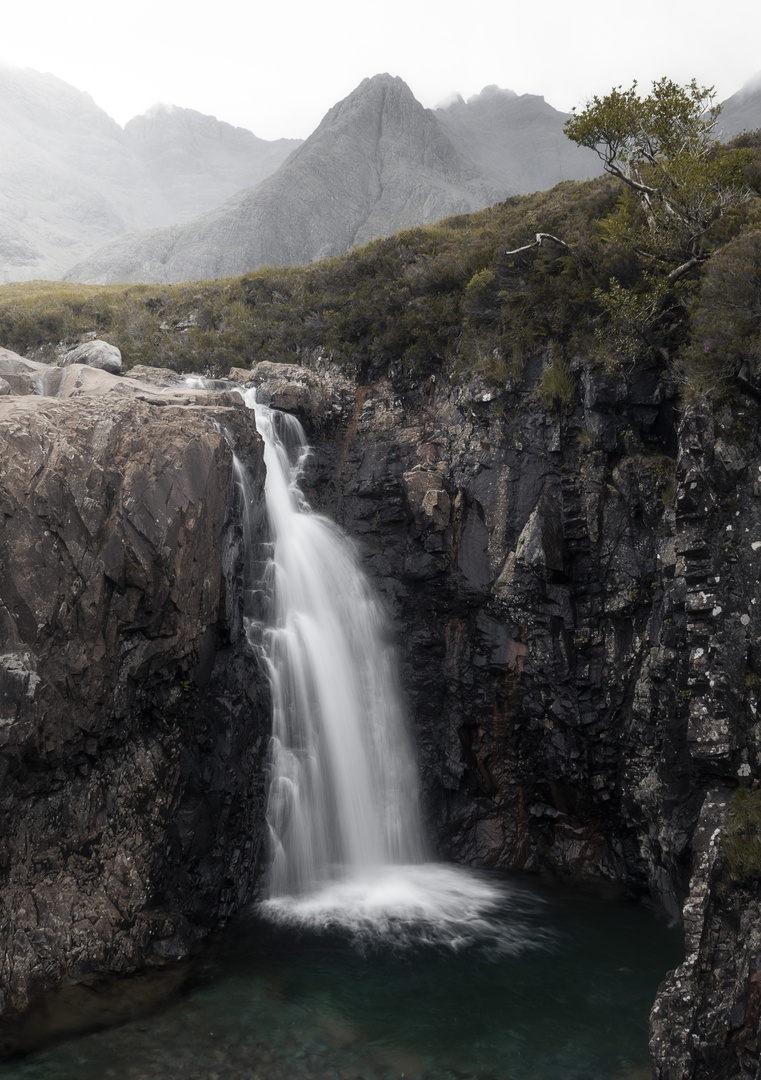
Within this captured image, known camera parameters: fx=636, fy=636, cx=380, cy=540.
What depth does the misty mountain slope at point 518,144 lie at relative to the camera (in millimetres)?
78838

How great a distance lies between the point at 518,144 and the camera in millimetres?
85750

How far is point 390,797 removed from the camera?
49.5ft

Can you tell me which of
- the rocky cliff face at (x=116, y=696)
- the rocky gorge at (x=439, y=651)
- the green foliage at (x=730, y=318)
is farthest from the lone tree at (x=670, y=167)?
the rocky cliff face at (x=116, y=696)

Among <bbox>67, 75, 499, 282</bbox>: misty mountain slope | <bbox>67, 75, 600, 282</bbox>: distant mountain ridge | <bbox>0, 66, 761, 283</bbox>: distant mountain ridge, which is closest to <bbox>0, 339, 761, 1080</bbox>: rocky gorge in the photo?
<bbox>67, 75, 499, 282</bbox>: misty mountain slope

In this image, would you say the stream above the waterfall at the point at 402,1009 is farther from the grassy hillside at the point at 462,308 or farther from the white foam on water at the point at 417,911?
the grassy hillside at the point at 462,308

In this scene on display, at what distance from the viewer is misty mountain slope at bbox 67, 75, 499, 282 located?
185 ft

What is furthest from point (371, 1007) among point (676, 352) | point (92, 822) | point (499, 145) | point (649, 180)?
point (499, 145)

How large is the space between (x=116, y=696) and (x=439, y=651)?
313 inches

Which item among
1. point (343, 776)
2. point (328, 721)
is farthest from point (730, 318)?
point (343, 776)

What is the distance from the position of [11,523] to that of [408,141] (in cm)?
7713

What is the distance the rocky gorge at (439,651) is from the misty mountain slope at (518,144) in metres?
66.6

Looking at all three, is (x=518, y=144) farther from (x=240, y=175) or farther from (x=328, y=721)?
(x=328, y=721)

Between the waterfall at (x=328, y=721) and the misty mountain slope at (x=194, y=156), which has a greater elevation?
the misty mountain slope at (x=194, y=156)

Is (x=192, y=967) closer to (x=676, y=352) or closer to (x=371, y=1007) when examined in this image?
(x=371, y=1007)
